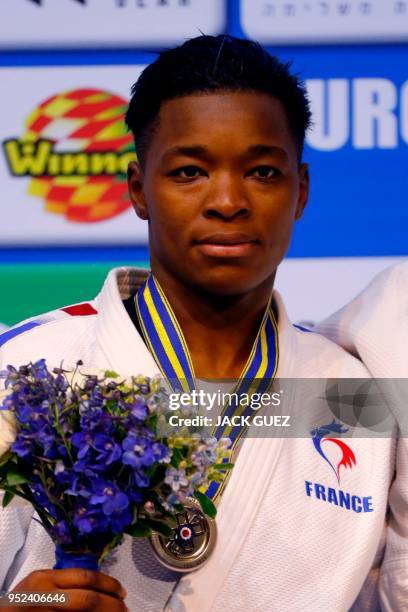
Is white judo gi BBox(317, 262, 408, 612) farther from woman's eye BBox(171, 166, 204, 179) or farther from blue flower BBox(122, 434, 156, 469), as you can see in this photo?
blue flower BBox(122, 434, 156, 469)

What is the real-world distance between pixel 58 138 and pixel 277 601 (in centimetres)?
120

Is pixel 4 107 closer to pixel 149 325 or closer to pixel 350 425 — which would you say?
pixel 149 325

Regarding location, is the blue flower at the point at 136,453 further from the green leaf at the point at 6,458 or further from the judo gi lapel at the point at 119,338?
the judo gi lapel at the point at 119,338

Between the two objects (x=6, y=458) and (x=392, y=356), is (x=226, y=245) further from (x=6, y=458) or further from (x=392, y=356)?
(x=6, y=458)

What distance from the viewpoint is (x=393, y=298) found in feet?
6.07

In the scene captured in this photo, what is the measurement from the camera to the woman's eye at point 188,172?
1.68 metres

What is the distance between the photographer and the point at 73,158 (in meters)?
2.43

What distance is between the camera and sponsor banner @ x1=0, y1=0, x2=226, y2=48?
2.41m

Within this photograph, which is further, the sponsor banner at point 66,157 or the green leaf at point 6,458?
the sponsor banner at point 66,157

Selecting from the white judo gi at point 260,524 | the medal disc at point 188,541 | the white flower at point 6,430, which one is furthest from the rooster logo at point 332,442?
the white flower at point 6,430

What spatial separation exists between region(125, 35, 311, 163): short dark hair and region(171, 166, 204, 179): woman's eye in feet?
0.35

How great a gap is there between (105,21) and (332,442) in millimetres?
1141

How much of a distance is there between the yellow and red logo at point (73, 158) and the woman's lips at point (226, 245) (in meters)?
0.79

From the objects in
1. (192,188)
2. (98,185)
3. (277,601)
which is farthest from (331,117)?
(277,601)
